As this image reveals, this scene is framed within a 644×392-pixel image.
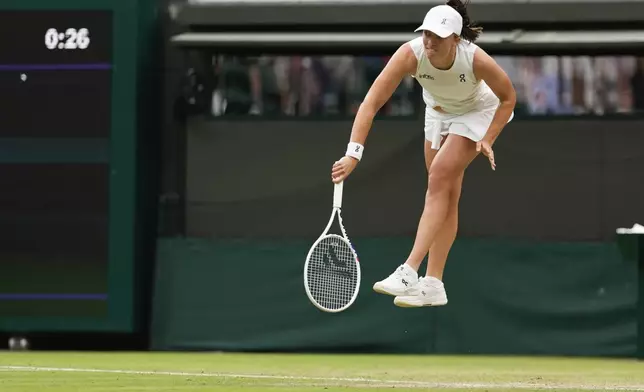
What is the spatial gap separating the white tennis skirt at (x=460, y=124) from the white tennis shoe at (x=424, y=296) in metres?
1.04

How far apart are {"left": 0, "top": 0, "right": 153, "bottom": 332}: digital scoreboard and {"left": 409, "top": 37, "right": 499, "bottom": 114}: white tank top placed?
289 inches

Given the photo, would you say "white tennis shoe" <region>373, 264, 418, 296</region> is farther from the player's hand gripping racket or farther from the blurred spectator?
the blurred spectator

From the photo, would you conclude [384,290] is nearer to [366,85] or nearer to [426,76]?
[426,76]

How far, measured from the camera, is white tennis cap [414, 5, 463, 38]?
420 inches

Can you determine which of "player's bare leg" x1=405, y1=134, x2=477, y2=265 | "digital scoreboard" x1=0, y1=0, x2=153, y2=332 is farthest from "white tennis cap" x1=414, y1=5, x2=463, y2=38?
"digital scoreboard" x1=0, y1=0, x2=153, y2=332

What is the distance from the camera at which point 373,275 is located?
17.8 m

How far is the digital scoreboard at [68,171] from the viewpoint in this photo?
18062 mm

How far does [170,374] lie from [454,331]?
5.34m

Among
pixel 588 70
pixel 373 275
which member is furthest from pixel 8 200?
pixel 588 70

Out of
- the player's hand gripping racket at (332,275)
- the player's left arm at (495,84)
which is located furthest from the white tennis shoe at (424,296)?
the player's left arm at (495,84)

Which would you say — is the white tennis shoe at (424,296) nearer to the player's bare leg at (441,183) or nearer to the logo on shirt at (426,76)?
the player's bare leg at (441,183)

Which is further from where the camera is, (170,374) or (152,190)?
(152,190)

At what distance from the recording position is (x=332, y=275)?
37.9ft

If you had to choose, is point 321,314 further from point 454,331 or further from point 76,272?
point 76,272
